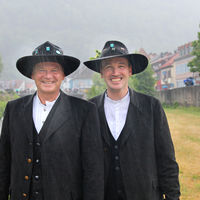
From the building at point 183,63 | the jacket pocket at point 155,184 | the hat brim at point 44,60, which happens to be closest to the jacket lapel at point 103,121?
the hat brim at point 44,60

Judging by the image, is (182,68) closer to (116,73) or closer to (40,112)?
(116,73)

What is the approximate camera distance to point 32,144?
2.62 metres

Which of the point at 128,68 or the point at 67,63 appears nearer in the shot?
the point at 67,63

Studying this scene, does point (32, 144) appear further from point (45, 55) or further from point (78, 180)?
point (45, 55)

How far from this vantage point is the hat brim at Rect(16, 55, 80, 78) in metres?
2.74

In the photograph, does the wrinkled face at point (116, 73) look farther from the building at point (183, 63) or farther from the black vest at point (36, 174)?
the building at point (183, 63)

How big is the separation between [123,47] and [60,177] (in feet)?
5.69

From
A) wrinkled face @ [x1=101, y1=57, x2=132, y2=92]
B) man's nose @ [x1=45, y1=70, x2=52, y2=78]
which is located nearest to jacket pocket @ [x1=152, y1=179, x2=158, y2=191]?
wrinkled face @ [x1=101, y1=57, x2=132, y2=92]

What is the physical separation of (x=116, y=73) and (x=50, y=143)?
1.14 metres

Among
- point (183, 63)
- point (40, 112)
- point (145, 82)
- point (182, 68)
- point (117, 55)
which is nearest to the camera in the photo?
point (40, 112)

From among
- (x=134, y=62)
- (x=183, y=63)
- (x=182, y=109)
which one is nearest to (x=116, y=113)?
(x=134, y=62)

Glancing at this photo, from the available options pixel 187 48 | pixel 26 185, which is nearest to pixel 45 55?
pixel 26 185

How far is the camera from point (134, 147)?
2889 mm

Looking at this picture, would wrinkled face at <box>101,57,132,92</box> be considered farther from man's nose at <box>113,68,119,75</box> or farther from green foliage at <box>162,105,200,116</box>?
green foliage at <box>162,105,200,116</box>
